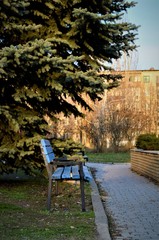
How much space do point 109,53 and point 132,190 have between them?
11.3 ft

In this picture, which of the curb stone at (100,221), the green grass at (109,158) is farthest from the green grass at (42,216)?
the green grass at (109,158)

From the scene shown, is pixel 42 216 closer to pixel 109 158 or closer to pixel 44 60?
pixel 44 60

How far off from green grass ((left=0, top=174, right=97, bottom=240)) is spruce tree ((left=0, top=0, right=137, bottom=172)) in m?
0.88

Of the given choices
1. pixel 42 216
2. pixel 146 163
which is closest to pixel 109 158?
pixel 146 163

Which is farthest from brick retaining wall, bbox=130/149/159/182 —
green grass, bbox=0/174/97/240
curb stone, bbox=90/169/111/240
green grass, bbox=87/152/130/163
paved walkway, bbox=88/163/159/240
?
green grass, bbox=87/152/130/163

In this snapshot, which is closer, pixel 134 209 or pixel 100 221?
pixel 100 221

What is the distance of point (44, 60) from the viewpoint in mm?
7484

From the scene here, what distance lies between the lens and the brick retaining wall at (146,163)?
11.8 metres

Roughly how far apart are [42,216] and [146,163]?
8.25 meters

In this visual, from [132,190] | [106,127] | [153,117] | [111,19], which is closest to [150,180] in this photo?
[132,190]

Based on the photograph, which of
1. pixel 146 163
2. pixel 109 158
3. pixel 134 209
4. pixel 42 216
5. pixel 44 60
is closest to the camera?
pixel 42 216

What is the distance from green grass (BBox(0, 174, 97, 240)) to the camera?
4.59 metres

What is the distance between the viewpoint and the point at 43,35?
30.7 ft

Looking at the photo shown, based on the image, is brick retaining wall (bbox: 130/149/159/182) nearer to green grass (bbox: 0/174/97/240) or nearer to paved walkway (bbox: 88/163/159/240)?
paved walkway (bbox: 88/163/159/240)
